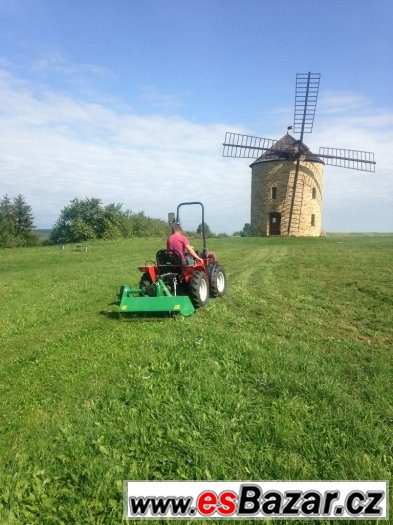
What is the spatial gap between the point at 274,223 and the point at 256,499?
125 ft

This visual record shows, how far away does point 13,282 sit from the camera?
1271cm

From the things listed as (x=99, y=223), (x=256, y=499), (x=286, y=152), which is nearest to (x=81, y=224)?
(x=99, y=223)

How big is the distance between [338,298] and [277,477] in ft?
22.2

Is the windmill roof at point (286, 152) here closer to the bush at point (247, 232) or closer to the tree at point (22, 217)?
the bush at point (247, 232)

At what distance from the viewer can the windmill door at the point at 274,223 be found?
39075mm

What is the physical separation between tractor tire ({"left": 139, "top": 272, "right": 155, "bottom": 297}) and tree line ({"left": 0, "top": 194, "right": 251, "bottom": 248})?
130 ft

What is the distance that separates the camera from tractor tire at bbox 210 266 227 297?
8875mm

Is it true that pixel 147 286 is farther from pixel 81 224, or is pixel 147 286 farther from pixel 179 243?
pixel 81 224

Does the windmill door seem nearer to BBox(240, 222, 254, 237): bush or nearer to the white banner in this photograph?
BBox(240, 222, 254, 237): bush

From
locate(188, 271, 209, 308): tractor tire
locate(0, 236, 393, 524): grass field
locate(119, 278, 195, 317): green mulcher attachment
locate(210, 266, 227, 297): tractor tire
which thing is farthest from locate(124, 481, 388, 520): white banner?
locate(210, 266, 227, 297): tractor tire

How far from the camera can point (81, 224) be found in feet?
168

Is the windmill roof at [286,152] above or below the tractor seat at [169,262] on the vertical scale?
above

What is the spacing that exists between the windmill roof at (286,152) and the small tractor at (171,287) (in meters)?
30.8

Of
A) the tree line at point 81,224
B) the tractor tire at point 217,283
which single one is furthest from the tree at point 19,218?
the tractor tire at point 217,283
